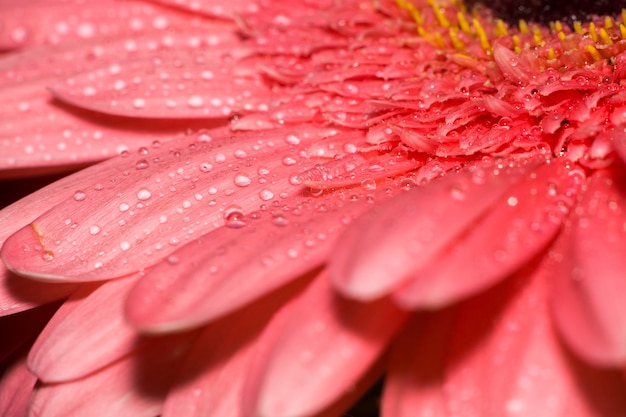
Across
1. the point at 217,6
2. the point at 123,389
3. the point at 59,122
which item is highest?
the point at 217,6

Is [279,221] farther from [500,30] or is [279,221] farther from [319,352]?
[500,30]

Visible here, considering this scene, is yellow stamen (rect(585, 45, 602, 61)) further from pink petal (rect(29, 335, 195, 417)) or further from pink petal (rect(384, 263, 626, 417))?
pink petal (rect(29, 335, 195, 417))

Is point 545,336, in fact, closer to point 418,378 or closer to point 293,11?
point 418,378

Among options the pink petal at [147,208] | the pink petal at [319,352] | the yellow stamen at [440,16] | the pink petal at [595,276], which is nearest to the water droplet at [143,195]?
the pink petal at [147,208]

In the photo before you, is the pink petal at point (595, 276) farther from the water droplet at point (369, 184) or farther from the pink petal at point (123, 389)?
the pink petal at point (123, 389)

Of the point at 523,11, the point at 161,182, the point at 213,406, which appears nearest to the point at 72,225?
the point at 161,182

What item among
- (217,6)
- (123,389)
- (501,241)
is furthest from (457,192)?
(217,6)

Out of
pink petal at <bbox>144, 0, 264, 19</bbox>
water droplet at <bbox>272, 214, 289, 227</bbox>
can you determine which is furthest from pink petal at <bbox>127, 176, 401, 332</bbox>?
pink petal at <bbox>144, 0, 264, 19</bbox>
